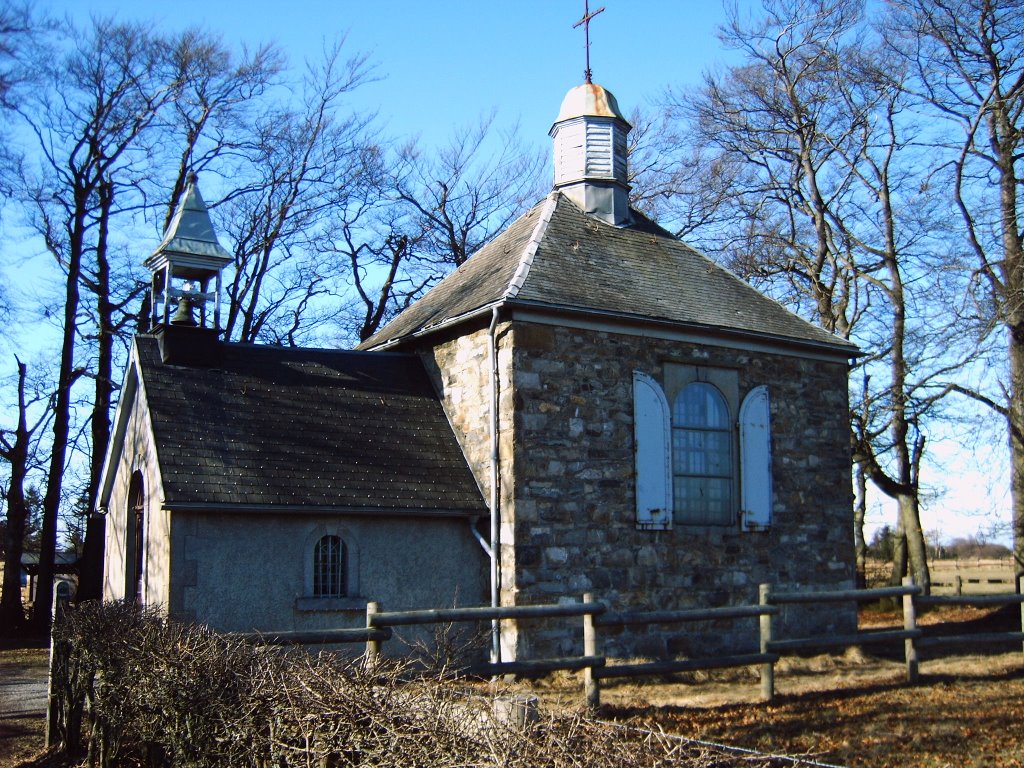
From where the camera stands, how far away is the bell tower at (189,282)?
14281mm

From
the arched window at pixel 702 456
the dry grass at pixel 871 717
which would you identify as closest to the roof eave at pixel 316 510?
the arched window at pixel 702 456

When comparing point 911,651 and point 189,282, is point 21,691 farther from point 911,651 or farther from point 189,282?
point 911,651

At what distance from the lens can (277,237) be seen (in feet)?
94.9

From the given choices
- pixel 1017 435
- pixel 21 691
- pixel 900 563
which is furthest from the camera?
pixel 900 563

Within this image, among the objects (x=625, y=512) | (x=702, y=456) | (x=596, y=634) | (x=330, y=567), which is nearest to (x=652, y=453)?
(x=625, y=512)

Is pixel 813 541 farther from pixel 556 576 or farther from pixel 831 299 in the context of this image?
pixel 831 299

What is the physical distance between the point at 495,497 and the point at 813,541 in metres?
5.34

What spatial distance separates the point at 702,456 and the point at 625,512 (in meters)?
1.73

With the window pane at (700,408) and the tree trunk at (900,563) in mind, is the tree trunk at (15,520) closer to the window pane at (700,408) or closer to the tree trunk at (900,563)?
the window pane at (700,408)

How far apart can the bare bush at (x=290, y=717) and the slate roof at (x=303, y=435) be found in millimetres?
3934

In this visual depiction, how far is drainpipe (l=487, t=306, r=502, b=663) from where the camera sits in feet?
44.3

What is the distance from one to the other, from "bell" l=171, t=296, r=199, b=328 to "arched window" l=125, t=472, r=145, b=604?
214 cm

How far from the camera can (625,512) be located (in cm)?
1416

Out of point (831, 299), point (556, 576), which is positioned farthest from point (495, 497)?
point (831, 299)
